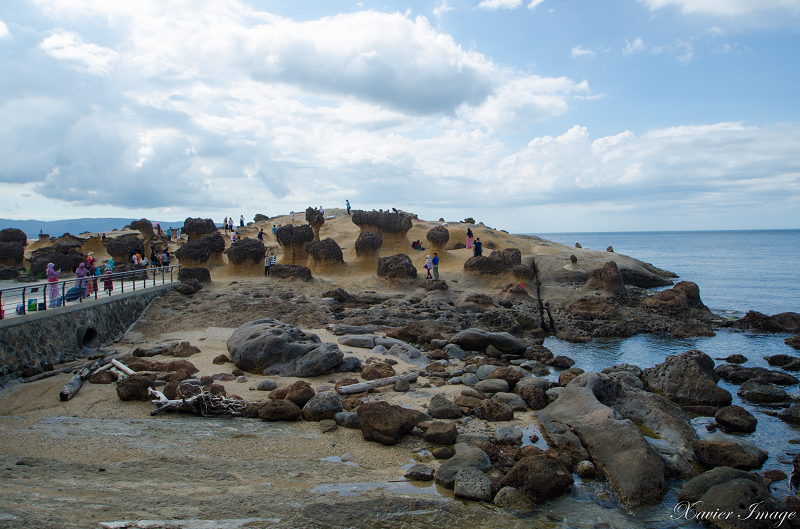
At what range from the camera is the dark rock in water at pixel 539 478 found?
625 cm

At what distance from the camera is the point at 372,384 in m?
9.99

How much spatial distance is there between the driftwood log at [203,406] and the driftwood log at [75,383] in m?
2.01

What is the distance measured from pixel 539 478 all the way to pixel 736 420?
16.9 feet

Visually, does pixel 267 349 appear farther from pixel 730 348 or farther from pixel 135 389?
pixel 730 348

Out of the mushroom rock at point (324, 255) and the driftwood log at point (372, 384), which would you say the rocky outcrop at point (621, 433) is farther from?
the mushroom rock at point (324, 255)

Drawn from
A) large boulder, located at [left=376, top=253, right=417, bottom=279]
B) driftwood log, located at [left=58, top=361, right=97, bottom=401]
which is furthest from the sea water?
driftwood log, located at [left=58, top=361, right=97, bottom=401]

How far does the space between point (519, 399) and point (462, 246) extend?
22.8 metres

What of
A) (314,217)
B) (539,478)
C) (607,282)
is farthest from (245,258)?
(539,478)

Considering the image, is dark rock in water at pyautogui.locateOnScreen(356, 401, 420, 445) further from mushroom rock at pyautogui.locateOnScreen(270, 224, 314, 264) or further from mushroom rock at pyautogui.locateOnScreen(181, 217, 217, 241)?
mushroom rock at pyautogui.locateOnScreen(181, 217, 217, 241)

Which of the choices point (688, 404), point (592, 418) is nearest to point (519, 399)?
point (592, 418)

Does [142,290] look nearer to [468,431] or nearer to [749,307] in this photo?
[468,431]

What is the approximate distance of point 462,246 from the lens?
32.0 meters

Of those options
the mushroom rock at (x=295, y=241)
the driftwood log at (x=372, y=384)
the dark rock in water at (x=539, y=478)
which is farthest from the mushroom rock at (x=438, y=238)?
the dark rock in water at (x=539, y=478)

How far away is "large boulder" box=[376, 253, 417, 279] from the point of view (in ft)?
73.6
